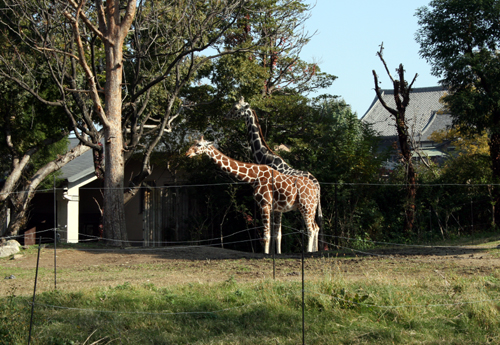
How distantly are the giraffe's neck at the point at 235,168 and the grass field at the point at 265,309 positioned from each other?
4.01 metres

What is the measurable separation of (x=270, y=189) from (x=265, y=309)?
6.11 meters

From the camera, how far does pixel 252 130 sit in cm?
1379

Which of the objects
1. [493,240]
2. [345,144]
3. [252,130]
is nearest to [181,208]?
[252,130]

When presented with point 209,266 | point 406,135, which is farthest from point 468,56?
point 209,266

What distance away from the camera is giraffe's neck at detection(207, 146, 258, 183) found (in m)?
12.4

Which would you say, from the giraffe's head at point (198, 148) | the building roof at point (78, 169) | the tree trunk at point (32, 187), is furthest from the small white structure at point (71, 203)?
the giraffe's head at point (198, 148)

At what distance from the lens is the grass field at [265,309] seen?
18.6 feet

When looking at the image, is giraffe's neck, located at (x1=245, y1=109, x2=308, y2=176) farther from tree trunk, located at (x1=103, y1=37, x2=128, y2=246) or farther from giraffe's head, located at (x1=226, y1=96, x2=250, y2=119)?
tree trunk, located at (x1=103, y1=37, x2=128, y2=246)

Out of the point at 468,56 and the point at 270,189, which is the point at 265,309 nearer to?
the point at 270,189

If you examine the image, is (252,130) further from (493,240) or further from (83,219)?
(83,219)

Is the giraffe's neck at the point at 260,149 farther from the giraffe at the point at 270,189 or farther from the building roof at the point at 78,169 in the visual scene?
the building roof at the point at 78,169

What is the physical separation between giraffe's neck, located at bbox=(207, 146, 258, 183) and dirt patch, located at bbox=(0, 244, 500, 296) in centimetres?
183

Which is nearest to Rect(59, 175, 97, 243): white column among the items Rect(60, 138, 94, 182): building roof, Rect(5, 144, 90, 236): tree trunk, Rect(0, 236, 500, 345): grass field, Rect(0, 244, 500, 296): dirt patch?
Rect(60, 138, 94, 182): building roof

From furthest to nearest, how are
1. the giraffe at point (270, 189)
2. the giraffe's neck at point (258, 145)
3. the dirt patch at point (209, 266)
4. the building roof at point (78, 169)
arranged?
the building roof at point (78, 169) < the giraffe's neck at point (258, 145) < the giraffe at point (270, 189) < the dirt patch at point (209, 266)
